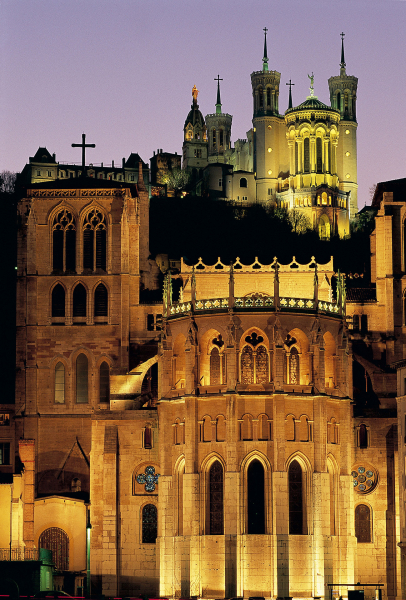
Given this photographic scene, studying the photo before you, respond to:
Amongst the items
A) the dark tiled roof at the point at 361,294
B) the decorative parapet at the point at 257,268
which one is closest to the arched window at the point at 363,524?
the dark tiled roof at the point at 361,294

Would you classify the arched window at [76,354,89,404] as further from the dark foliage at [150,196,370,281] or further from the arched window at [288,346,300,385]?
the dark foliage at [150,196,370,281]

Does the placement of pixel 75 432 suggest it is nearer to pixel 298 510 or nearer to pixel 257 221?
pixel 298 510

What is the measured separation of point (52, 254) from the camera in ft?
322

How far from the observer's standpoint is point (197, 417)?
77375 mm

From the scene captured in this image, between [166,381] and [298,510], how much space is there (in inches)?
439

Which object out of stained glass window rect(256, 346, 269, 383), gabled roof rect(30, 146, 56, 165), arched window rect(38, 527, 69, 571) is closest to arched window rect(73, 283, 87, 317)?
arched window rect(38, 527, 69, 571)

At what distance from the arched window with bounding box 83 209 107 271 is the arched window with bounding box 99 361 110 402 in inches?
294

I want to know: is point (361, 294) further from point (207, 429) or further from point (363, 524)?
point (207, 429)

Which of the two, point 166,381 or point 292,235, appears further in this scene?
point 292,235

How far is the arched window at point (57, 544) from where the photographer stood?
281 feet

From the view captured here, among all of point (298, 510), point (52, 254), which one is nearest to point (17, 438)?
point (52, 254)

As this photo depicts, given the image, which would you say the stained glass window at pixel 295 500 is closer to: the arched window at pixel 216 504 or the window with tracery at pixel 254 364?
the arched window at pixel 216 504

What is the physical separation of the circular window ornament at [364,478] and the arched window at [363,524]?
1078 mm

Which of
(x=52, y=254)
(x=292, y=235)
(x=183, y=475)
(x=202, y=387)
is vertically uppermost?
(x=292, y=235)
